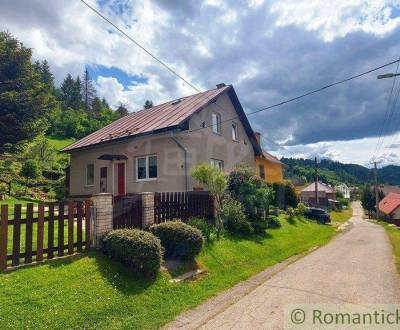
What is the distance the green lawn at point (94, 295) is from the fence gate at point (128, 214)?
4.84 feet

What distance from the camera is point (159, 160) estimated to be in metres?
17.2

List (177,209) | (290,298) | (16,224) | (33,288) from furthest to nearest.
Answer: (177,209)
(290,298)
(16,224)
(33,288)

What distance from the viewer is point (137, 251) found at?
269 inches

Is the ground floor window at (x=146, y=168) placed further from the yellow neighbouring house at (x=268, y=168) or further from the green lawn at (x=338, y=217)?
the green lawn at (x=338, y=217)

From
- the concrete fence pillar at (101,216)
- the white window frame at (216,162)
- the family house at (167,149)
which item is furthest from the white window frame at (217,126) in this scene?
the concrete fence pillar at (101,216)

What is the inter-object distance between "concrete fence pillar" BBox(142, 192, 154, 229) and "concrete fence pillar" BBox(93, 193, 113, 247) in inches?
57.7

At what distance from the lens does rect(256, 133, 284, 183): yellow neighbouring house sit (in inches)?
1164

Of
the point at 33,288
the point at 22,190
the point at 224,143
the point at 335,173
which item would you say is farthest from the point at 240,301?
the point at 335,173

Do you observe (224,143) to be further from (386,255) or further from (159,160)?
(386,255)

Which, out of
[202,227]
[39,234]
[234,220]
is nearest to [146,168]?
[234,220]

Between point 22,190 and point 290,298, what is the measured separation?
2234 cm

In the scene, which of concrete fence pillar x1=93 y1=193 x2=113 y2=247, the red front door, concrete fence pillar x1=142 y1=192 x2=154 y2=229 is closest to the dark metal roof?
the red front door

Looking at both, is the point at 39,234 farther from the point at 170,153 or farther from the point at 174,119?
the point at 174,119

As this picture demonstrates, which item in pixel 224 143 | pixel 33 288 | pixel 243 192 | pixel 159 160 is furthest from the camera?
pixel 224 143
